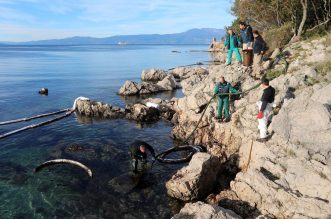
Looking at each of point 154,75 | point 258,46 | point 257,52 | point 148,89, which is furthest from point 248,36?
point 154,75

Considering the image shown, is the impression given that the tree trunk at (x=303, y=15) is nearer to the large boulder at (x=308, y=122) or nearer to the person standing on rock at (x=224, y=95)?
the person standing on rock at (x=224, y=95)

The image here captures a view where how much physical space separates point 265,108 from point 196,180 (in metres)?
6.37

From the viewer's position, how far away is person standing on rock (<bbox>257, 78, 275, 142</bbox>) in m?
20.1

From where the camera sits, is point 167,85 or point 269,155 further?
point 167,85

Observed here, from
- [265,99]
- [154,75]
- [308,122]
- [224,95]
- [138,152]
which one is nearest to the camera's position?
[308,122]

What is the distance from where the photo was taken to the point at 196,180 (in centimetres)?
1880

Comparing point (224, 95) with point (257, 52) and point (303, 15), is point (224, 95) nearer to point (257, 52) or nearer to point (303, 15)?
point (257, 52)

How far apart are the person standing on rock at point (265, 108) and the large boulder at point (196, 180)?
3.59m

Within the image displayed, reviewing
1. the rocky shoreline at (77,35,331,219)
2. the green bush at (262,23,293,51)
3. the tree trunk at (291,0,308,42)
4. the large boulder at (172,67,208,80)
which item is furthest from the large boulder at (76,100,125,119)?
the large boulder at (172,67,208,80)

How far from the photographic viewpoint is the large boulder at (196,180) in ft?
61.5

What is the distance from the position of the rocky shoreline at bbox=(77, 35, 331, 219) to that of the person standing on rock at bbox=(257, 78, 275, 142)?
523mm

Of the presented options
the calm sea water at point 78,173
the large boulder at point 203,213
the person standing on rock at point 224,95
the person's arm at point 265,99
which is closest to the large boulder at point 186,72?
the calm sea water at point 78,173

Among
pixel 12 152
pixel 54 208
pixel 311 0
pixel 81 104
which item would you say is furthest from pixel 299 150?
pixel 311 0

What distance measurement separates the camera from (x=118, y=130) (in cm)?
3153
